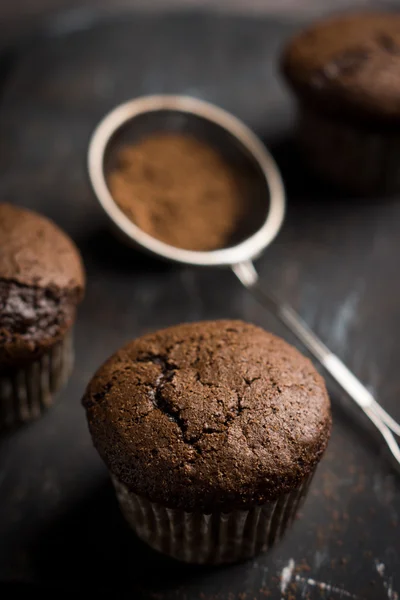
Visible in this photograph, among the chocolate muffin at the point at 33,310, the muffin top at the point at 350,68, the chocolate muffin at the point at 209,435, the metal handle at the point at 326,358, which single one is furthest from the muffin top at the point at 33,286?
the muffin top at the point at 350,68

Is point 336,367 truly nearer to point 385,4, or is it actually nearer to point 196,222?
point 196,222

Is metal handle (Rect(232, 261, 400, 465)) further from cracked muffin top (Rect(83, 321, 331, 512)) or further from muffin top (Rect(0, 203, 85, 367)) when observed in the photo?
muffin top (Rect(0, 203, 85, 367))

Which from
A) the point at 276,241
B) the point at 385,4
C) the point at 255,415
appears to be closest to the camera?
the point at 255,415

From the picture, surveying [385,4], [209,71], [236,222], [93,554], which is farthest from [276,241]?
[385,4]

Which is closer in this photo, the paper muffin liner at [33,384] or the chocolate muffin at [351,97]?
the paper muffin liner at [33,384]

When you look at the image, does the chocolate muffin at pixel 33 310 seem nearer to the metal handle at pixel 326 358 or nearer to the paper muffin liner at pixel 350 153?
the metal handle at pixel 326 358

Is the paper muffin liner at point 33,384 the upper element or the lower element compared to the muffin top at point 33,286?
lower

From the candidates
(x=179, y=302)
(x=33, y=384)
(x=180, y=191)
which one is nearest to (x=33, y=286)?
(x=33, y=384)
